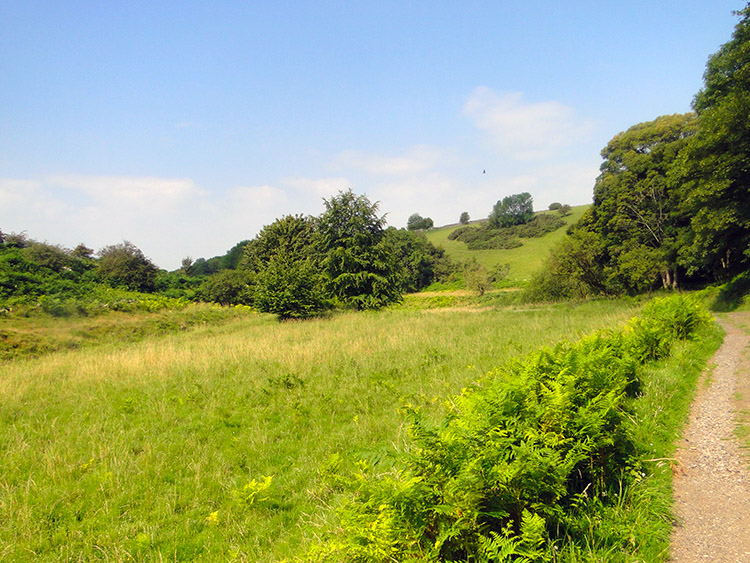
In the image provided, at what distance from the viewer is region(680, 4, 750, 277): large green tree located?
15539 mm

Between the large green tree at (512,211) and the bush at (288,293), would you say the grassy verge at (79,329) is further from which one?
the large green tree at (512,211)

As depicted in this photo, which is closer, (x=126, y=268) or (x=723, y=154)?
(x=723, y=154)

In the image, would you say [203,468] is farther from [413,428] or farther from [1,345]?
[1,345]

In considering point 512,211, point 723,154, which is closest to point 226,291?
point 723,154

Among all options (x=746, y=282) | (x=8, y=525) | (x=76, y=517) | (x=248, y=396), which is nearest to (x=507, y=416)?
(x=76, y=517)

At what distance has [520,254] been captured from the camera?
7325 centimetres

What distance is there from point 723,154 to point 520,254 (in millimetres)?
58396

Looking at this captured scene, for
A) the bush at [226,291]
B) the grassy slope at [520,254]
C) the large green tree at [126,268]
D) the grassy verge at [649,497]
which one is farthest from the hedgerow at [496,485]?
the grassy slope at [520,254]

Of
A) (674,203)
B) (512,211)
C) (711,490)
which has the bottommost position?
(711,490)

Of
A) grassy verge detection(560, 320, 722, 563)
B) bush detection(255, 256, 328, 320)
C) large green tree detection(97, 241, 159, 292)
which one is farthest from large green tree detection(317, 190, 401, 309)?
grassy verge detection(560, 320, 722, 563)

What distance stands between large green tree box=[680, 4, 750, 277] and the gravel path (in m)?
15.1

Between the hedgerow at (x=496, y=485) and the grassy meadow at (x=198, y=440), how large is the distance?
4.03 feet

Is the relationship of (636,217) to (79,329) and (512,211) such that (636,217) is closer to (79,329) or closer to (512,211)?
(79,329)

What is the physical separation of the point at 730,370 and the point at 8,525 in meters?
10.9
